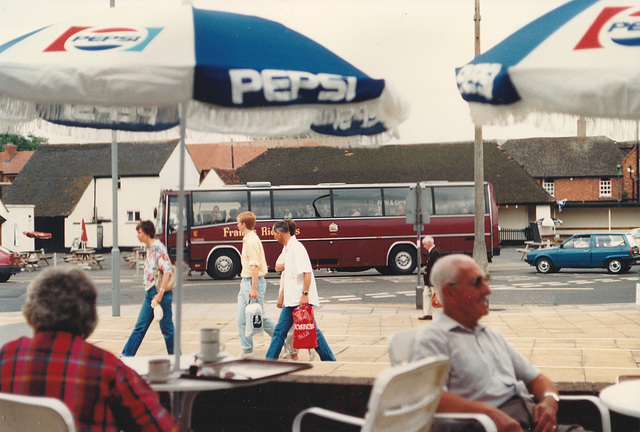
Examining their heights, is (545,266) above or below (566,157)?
below

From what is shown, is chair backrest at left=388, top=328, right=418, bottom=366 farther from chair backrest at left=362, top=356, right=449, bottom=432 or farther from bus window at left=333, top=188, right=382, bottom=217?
bus window at left=333, top=188, right=382, bottom=217

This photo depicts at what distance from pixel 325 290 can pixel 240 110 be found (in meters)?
18.9

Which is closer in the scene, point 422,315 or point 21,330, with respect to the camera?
point 21,330

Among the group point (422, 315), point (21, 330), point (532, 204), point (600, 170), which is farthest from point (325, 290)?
point (600, 170)

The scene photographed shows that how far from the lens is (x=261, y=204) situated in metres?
29.1

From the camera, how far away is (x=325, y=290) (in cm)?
2253

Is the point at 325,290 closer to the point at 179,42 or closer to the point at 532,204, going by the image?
the point at 179,42

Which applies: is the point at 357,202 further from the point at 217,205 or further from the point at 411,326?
the point at 411,326

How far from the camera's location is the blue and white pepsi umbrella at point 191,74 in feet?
11.9

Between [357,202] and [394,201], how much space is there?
146 cm

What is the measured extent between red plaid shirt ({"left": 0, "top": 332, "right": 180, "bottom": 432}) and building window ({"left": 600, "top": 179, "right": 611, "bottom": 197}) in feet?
229

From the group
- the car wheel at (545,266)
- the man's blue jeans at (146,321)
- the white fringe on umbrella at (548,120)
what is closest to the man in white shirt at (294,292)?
the man's blue jeans at (146,321)

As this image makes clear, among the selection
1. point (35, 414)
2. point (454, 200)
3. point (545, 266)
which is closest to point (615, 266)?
point (545, 266)

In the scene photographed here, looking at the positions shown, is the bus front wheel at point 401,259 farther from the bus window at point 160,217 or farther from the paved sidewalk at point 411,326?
the paved sidewalk at point 411,326
